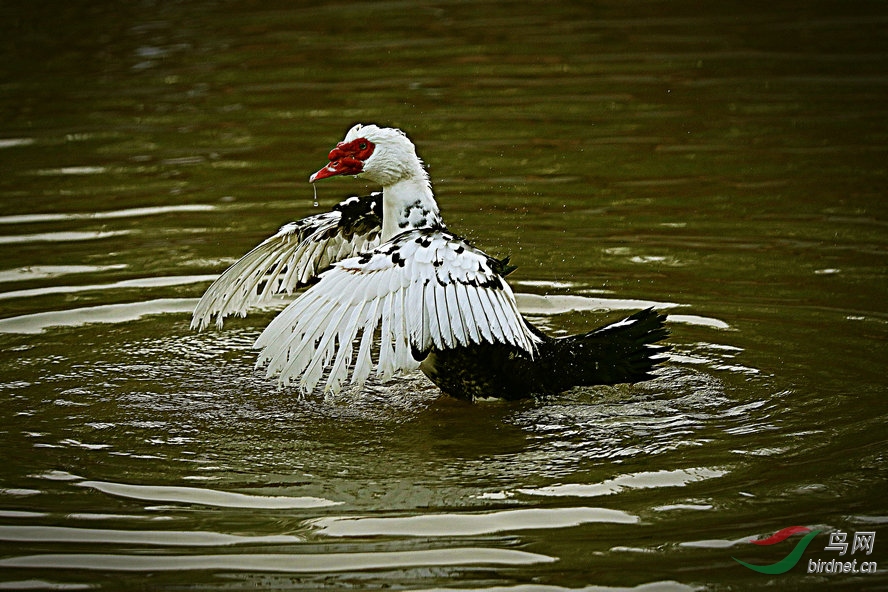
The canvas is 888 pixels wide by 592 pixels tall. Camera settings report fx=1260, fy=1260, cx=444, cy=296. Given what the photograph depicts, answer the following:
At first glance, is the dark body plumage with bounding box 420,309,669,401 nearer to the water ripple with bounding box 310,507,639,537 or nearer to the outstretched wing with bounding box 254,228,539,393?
the outstretched wing with bounding box 254,228,539,393

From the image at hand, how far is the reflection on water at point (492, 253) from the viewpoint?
4707 mm

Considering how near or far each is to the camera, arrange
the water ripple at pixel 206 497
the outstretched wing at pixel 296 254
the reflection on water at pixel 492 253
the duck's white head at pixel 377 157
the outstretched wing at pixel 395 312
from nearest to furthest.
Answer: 1. the reflection on water at pixel 492 253
2. the water ripple at pixel 206 497
3. the outstretched wing at pixel 395 312
4. the duck's white head at pixel 377 157
5. the outstretched wing at pixel 296 254

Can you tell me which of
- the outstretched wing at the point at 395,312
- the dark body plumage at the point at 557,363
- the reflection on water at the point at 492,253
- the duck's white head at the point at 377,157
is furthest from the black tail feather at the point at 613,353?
the duck's white head at the point at 377,157

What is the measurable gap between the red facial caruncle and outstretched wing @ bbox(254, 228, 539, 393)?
2.26 feet

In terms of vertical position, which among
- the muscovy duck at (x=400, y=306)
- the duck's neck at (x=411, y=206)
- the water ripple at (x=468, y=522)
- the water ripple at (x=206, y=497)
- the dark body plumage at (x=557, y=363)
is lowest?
the water ripple at (x=468, y=522)

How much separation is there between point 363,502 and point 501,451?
31.3 inches

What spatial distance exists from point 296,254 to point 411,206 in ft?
2.79

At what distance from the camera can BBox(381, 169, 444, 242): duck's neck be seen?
5.97m

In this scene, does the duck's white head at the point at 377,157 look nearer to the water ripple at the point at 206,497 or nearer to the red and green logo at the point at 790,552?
the water ripple at the point at 206,497

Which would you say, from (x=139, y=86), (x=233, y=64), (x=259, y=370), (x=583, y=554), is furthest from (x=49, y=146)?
(x=583, y=554)

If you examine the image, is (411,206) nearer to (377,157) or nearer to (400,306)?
(377,157)

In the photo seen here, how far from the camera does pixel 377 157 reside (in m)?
5.93

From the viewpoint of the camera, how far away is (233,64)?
1337cm

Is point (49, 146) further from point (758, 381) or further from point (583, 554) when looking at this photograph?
point (583, 554)
